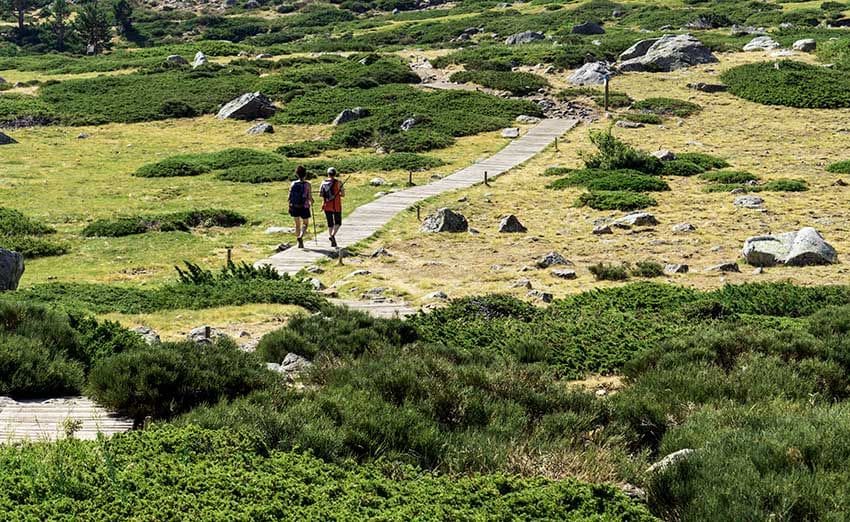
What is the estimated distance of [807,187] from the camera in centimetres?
2716

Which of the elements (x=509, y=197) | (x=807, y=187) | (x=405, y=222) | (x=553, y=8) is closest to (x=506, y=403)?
A: (x=405, y=222)

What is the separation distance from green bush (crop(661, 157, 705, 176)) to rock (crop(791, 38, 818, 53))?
3134 centimetres

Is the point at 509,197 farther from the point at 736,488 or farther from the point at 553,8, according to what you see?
the point at 553,8

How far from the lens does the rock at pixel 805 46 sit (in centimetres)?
5678

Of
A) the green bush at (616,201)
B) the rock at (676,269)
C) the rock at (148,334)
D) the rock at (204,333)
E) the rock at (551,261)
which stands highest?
the rock at (148,334)

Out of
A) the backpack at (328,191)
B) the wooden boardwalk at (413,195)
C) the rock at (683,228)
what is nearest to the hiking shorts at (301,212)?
the backpack at (328,191)

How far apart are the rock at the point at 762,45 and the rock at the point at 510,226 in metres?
42.3

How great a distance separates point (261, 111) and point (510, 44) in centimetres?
3294

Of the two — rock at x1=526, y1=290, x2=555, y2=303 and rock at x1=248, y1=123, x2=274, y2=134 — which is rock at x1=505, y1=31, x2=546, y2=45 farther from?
rock at x1=526, y1=290, x2=555, y2=303

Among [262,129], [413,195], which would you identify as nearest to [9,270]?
[413,195]

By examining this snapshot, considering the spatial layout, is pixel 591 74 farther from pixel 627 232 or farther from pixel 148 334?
pixel 148 334

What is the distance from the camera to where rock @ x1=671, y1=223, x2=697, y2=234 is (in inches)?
872

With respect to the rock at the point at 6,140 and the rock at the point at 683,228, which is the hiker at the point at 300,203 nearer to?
the rock at the point at 683,228

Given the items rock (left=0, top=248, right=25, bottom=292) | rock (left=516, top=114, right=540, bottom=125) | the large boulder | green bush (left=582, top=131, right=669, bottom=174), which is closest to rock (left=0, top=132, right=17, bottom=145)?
rock (left=516, top=114, right=540, bottom=125)
